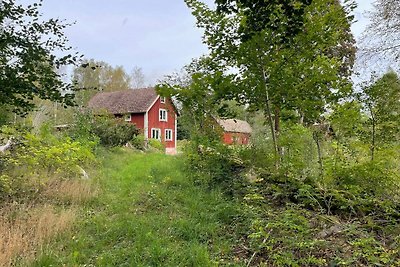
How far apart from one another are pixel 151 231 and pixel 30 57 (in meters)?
2.67

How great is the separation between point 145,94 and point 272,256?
24678 mm

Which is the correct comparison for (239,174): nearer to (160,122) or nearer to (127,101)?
(160,122)

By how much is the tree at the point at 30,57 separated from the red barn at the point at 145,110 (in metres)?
20.4

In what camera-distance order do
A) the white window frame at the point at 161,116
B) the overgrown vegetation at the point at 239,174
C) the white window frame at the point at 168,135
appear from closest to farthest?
1. the overgrown vegetation at the point at 239,174
2. the white window frame at the point at 161,116
3. the white window frame at the point at 168,135

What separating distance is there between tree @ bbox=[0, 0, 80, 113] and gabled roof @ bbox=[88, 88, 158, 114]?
21260 millimetres

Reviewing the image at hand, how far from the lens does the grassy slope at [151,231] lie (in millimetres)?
3568

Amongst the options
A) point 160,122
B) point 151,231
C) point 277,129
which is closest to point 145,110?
point 160,122

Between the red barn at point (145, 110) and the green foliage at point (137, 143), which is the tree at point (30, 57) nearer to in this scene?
the green foliage at point (137, 143)

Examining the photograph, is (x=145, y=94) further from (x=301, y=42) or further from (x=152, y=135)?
(x=301, y=42)

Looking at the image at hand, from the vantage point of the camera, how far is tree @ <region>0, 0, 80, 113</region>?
3936 millimetres

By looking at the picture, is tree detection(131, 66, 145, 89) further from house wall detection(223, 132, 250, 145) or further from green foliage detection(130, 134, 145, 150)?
house wall detection(223, 132, 250, 145)

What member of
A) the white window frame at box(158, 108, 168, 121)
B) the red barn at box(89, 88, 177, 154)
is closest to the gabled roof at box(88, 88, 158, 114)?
the red barn at box(89, 88, 177, 154)

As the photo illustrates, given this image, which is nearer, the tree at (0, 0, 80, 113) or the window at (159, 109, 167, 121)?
the tree at (0, 0, 80, 113)

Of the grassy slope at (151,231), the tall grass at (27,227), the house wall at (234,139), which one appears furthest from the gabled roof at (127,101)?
the tall grass at (27,227)
